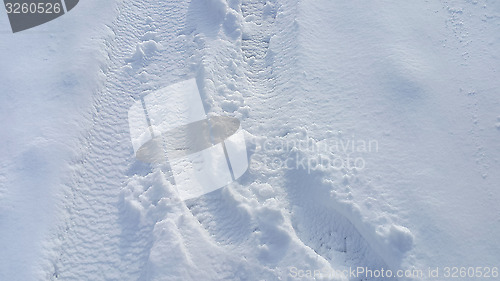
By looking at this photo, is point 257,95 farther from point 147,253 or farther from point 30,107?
point 30,107

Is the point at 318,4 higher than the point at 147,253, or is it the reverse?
the point at 318,4

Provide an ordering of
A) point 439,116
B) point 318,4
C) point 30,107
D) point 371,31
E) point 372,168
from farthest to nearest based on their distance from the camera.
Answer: point 318,4 < point 371,31 < point 30,107 < point 439,116 < point 372,168

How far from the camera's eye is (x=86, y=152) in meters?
3.78

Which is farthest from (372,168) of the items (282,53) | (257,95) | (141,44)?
(141,44)

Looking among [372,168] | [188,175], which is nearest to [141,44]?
[188,175]

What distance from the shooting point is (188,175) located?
3.58 metres

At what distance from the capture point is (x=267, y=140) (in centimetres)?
377

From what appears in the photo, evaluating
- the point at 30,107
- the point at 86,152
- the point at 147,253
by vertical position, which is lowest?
the point at 147,253

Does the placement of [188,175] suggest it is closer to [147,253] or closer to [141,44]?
[147,253]

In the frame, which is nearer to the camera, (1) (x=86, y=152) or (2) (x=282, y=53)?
(1) (x=86, y=152)

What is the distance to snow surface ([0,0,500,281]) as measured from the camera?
3109mm

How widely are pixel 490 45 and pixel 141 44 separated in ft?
11.7

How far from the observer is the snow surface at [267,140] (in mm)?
3109

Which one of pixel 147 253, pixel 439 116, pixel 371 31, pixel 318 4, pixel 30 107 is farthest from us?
pixel 318 4
